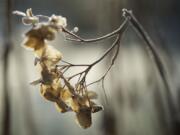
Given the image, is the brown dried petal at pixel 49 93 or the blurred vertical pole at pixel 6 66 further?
the blurred vertical pole at pixel 6 66

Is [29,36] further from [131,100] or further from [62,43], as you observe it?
[62,43]

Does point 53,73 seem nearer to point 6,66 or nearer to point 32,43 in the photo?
point 32,43

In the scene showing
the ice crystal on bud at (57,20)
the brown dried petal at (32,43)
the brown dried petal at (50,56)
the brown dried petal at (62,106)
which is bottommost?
the brown dried petal at (62,106)

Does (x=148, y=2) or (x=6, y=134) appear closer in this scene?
(x=6, y=134)

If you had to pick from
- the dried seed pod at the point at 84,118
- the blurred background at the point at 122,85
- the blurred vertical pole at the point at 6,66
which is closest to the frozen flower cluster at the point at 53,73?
the dried seed pod at the point at 84,118

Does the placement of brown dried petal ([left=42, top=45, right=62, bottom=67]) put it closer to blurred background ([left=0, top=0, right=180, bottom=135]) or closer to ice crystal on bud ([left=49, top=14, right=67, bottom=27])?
ice crystal on bud ([left=49, top=14, right=67, bottom=27])

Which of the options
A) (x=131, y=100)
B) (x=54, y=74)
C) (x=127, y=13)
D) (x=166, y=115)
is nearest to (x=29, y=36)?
(x=54, y=74)

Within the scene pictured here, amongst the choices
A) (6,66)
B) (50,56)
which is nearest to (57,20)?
(50,56)

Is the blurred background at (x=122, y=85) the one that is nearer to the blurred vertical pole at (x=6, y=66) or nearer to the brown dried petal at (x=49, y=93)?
the blurred vertical pole at (x=6, y=66)
